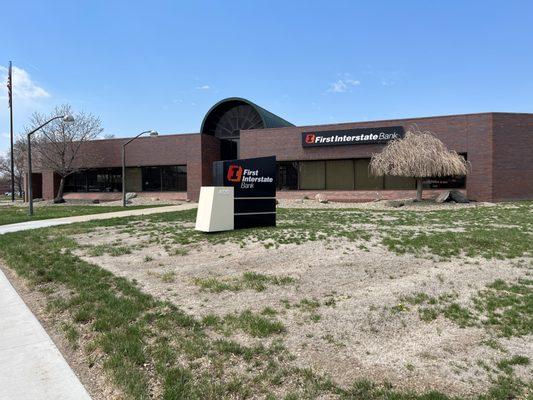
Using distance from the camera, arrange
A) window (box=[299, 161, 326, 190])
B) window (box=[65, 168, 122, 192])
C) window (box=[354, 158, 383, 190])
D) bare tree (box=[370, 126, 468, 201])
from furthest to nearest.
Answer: window (box=[65, 168, 122, 192]) → window (box=[299, 161, 326, 190]) → window (box=[354, 158, 383, 190]) → bare tree (box=[370, 126, 468, 201])

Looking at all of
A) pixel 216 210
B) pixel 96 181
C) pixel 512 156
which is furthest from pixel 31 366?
pixel 96 181

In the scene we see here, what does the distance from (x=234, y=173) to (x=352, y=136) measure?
58.8 ft

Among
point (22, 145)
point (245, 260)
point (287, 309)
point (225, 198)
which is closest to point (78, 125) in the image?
point (22, 145)

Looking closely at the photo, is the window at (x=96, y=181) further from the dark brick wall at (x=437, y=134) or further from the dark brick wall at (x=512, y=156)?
the dark brick wall at (x=512, y=156)

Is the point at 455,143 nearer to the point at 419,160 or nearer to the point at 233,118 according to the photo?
the point at 419,160

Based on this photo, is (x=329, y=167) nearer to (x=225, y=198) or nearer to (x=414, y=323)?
(x=225, y=198)

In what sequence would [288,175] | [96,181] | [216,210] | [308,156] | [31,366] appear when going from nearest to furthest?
[31,366]
[216,210]
[308,156]
[288,175]
[96,181]

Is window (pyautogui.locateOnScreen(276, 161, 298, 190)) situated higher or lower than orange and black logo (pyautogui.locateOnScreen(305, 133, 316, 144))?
lower

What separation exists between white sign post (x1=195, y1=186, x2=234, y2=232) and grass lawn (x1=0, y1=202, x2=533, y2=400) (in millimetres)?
1055

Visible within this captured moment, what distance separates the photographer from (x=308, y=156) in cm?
2889

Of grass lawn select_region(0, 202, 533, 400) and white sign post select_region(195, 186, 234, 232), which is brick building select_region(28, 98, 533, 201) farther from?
white sign post select_region(195, 186, 234, 232)

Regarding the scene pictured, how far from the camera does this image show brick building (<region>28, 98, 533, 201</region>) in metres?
24.2

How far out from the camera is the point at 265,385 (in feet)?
10.8

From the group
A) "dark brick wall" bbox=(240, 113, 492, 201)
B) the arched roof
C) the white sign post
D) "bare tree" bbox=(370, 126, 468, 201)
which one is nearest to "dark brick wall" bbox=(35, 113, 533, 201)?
"dark brick wall" bbox=(240, 113, 492, 201)
